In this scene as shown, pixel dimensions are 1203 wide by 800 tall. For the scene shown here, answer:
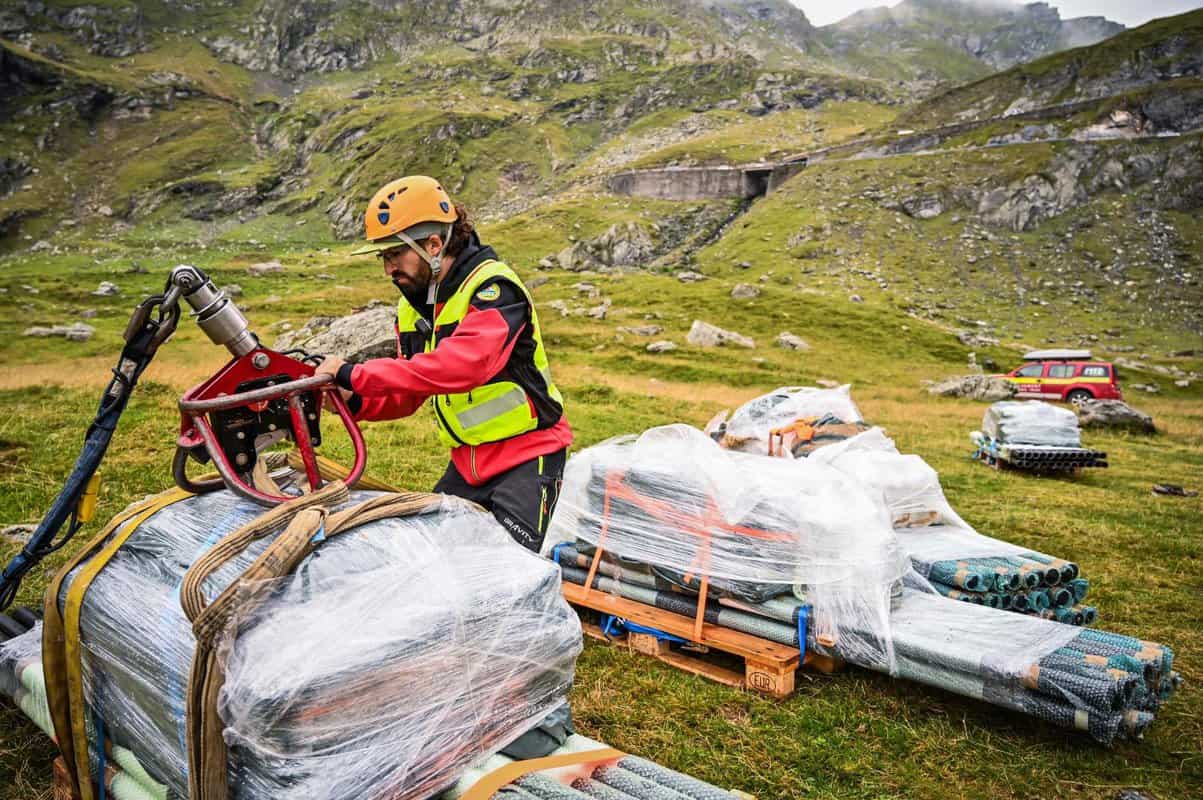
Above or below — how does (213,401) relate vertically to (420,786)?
above

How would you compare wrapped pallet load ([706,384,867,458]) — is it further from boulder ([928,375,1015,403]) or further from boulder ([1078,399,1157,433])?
boulder ([928,375,1015,403])

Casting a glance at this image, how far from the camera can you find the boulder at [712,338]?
27.4 m

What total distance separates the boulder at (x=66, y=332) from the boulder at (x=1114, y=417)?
29853mm

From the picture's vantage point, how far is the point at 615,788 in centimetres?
255

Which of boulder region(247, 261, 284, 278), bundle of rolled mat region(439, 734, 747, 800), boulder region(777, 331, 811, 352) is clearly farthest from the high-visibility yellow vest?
boulder region(247, 261, 284, 278)

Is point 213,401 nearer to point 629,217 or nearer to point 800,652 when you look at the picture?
point 800,652

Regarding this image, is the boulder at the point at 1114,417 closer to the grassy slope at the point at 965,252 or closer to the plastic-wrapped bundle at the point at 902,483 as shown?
the plastic-wrapped bundle at the point at 902,483

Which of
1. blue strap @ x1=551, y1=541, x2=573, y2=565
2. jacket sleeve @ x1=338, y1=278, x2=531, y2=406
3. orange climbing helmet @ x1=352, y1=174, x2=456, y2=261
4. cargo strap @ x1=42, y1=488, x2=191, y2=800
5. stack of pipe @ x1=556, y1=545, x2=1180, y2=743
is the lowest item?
stack of pipe @ x1=556, y1=545, x2=1180, y2=743

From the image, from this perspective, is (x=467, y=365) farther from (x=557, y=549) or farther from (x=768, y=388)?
(x=768, y=388)

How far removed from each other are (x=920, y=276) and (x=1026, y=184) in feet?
50.0

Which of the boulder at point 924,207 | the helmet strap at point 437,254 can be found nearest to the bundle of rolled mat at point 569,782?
the helmet strap at point 437,254

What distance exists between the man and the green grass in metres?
1.51

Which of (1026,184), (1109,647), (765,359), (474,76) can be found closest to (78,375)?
(1109,647)

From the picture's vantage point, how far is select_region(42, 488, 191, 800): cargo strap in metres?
2.58
